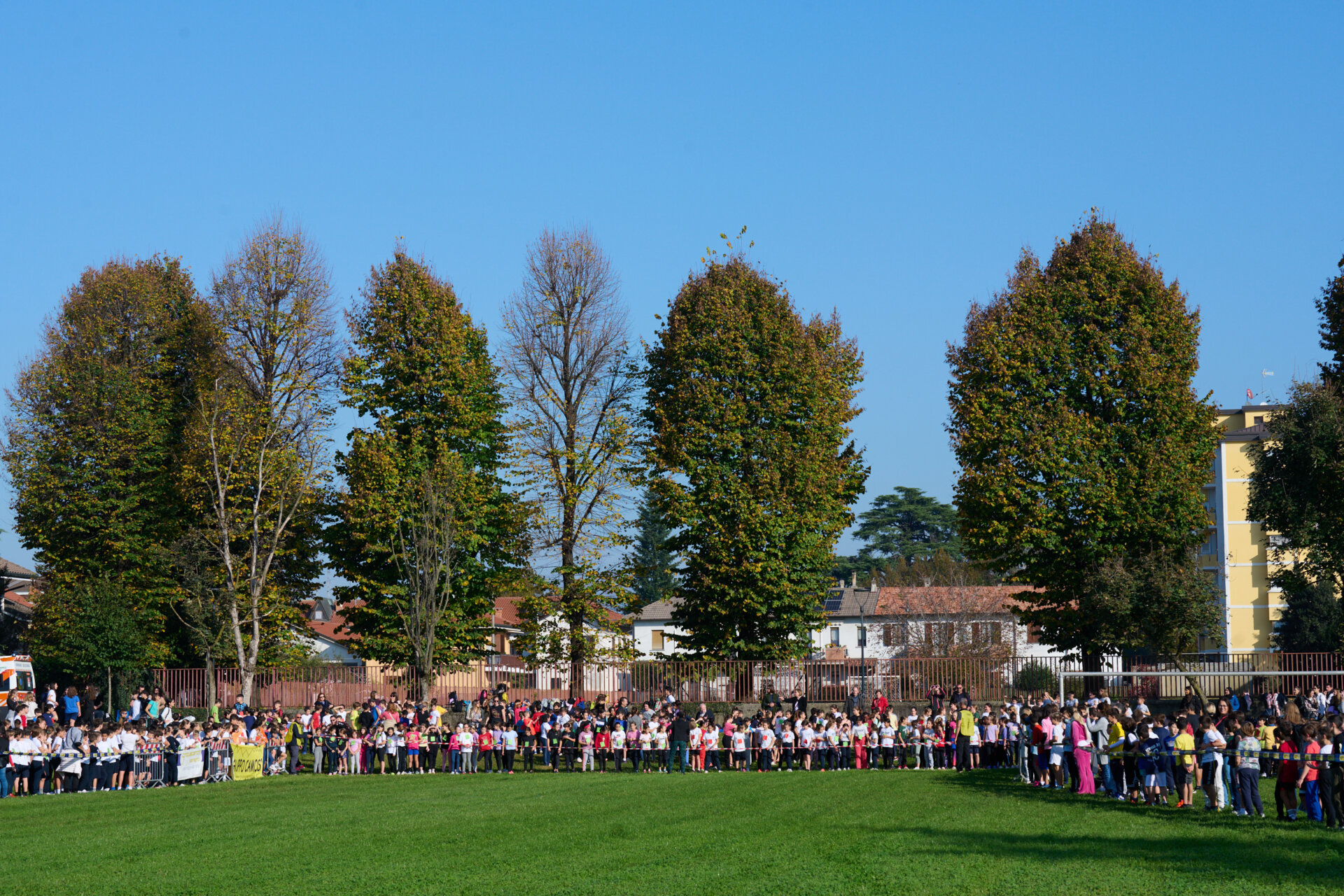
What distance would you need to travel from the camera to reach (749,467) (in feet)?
150

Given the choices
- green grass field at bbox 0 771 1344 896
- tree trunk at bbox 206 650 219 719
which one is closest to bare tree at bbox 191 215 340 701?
tree trunk at bbox 206 650 219 719

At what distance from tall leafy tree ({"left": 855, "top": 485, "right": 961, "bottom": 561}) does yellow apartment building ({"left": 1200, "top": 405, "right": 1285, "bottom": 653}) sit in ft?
74.0

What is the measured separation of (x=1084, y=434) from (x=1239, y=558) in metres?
43.8

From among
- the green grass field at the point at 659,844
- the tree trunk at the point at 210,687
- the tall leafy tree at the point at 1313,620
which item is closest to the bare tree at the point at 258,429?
the tree trunk at the point at 210,687

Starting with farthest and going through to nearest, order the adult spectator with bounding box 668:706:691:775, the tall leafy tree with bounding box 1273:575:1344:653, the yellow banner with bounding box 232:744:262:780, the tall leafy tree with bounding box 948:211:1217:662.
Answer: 1. the tall leafy tree with bounding box 1273:575:1344:653
2. the tall leafy tree with bounding box 948:211:1217:662
3. the adult spectator with bounding box 668:706:691:775
4. the yellow banner with bounding box 232:744:262:780

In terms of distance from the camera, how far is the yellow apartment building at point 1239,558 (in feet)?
256

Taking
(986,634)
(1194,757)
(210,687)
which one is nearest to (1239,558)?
(986,634)

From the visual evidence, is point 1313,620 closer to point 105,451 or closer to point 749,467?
point 749,467

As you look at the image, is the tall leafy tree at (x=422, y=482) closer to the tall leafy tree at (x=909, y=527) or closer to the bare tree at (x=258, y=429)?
the bare tree at (x=258, y=429)

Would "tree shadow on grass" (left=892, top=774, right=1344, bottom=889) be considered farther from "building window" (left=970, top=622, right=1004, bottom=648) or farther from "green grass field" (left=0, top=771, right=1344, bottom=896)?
"building window" (left=970, top=622, right=1004, bottom=648)

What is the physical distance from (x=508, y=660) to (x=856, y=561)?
36.3 metres

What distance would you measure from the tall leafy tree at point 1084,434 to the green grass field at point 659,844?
56.8 ft

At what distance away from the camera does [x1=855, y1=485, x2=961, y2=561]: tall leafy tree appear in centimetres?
10081

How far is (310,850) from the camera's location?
55.4ft
